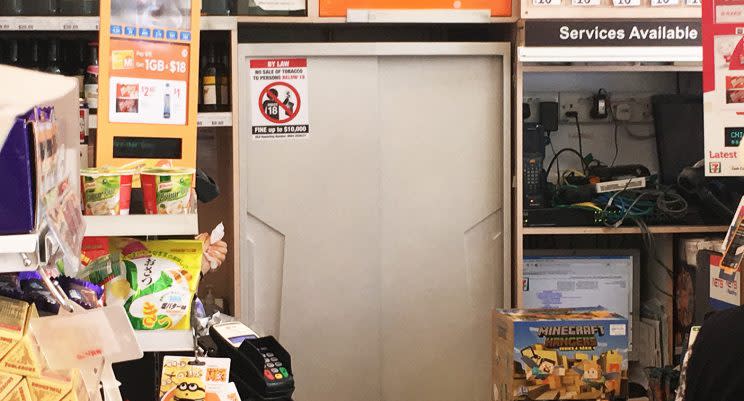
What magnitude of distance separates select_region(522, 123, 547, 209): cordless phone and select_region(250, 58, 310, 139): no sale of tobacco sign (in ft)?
3.04

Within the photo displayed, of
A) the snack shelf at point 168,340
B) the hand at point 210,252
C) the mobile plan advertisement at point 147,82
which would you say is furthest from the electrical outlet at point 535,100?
the snack shelf at point 168,340

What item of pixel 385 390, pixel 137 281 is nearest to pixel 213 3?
pixel 385 390

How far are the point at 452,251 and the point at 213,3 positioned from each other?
1370 millimetres

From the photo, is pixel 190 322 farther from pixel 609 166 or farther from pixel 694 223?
pixel 609 166

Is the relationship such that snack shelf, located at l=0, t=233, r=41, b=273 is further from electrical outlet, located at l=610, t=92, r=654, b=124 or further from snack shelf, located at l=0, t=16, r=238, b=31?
electrical outlet, located at l=610, t=92, r=654, b=124

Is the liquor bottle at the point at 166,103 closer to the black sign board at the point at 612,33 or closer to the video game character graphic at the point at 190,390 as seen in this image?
the video game character graphic at the point at 190,390

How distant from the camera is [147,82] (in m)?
2.39

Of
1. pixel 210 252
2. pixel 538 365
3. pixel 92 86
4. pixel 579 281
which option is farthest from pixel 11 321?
pixel 579 281

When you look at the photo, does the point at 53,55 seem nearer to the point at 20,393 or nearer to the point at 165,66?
the point at 165,66

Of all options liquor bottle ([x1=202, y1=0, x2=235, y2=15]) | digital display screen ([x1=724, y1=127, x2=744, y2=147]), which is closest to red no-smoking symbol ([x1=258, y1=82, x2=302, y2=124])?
liquor bottle ([x1=202, y1=0, x2=235, y2=15])

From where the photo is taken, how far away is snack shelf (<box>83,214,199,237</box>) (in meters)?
1.76

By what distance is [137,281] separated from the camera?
198 centimetres

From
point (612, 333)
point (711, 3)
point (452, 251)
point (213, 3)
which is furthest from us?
point (452, 251)

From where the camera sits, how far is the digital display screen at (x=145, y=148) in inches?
91.4
